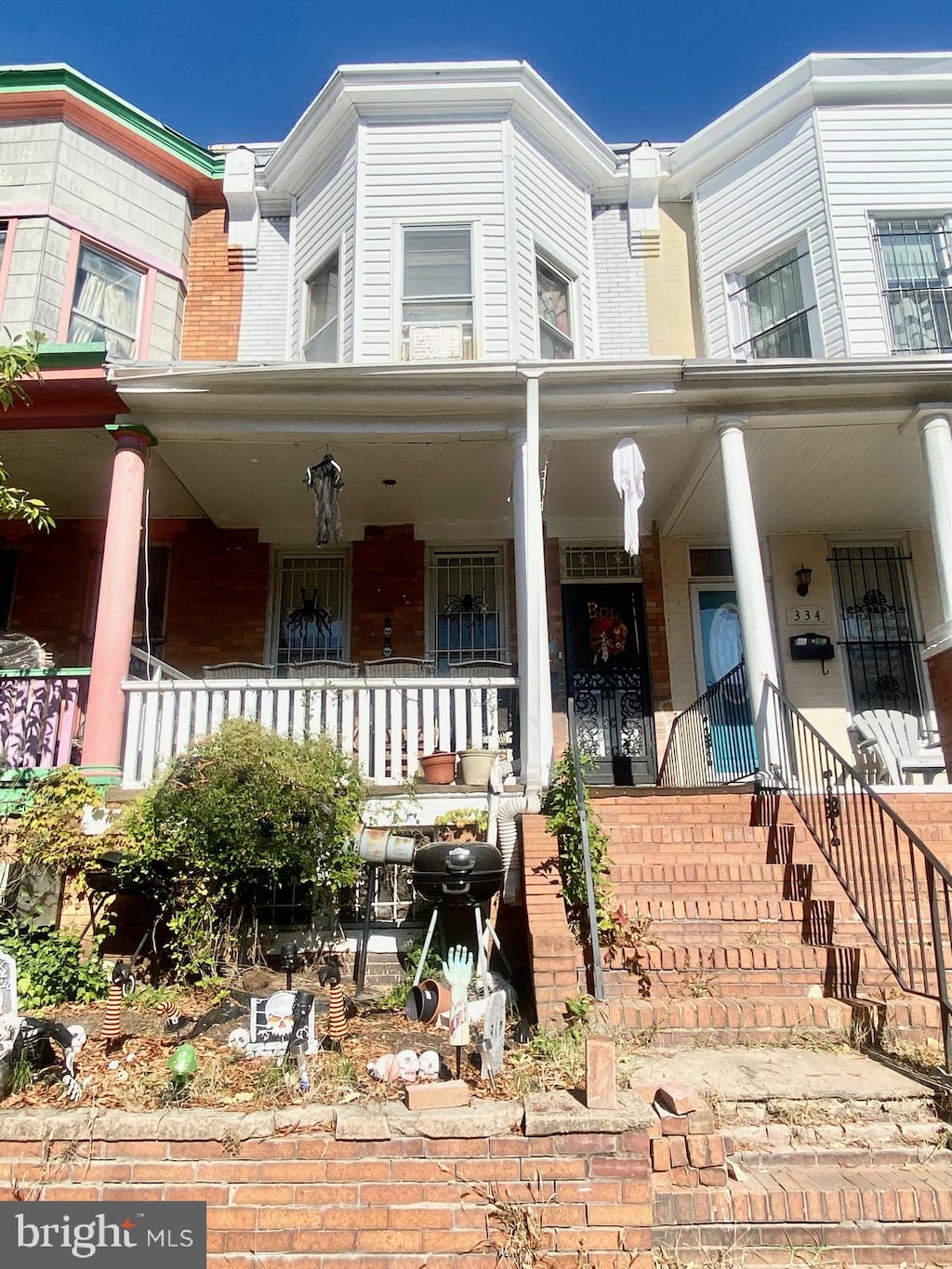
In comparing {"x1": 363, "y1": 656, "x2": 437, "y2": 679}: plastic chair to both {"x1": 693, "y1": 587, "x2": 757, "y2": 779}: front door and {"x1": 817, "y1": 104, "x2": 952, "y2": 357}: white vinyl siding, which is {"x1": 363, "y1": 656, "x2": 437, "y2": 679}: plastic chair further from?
{"x1": 817, "y1": 104, "x2": 952, "y2": 357}: white vinyl siding

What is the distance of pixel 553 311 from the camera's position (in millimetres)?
9750

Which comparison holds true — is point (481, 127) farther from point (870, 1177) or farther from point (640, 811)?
point (870, 1177)

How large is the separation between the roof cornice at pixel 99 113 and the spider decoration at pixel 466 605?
6422 mm

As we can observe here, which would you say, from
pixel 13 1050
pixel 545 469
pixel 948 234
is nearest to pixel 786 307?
pixel 948 234

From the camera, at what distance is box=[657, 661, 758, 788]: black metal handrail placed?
866 cm

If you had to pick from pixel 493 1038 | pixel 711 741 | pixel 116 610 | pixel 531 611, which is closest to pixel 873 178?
pixel 711 741

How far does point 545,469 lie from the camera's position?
8.02 meters

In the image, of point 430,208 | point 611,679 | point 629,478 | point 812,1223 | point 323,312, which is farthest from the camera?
point 323,312

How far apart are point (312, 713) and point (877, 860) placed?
4.24 meters

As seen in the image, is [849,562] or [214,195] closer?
[849,562]

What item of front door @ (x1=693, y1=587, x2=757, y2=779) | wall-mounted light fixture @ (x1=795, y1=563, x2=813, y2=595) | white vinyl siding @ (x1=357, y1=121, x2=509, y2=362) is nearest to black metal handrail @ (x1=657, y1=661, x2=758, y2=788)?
front door @ (x1=693, y1=587, x2=757, y2=779)

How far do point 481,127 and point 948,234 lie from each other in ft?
17.5

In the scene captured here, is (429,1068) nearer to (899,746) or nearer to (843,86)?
(899,746)

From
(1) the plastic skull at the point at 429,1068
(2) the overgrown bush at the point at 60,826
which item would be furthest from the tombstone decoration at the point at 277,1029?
(2) the overgrown bush at the point at 60,826
